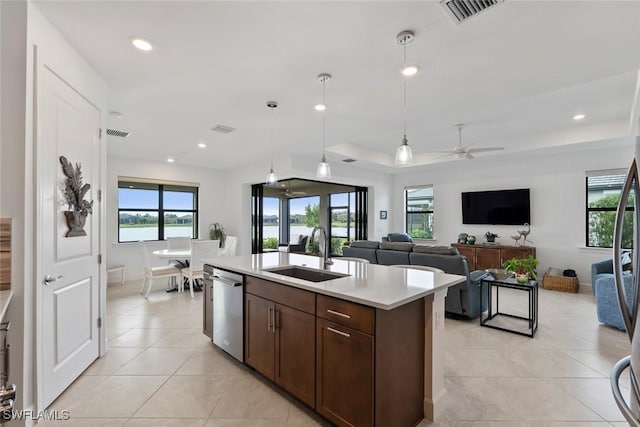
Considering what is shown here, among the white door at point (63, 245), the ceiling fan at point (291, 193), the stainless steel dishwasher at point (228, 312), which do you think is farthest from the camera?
the ceiling fan at point (291, 193)

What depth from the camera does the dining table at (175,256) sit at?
5.11 meters

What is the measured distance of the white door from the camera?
6.81 ft

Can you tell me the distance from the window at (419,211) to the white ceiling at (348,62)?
3.68m

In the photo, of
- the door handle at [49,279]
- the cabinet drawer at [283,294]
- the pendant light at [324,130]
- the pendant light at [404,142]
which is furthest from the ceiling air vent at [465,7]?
the door handle at [49,279]

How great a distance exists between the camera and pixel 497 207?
22.0 feet

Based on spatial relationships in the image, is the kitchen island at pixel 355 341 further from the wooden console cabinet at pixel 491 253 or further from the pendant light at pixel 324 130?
the wooden console cabinet at pixel 491 253

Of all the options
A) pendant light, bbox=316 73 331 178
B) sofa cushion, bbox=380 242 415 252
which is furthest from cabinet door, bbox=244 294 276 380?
sofa cushion, bbox=380 242 415 252

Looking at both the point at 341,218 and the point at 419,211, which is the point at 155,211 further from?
the point at 419,211

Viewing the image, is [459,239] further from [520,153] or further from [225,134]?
[225,134]

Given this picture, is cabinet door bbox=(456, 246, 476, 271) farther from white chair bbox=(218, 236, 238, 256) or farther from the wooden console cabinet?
white chair bbox=(218, 236, 238, 256)

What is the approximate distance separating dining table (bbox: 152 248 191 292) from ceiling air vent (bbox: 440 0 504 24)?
493 cm

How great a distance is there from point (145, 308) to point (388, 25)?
4.71 meters

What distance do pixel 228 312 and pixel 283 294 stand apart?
0.88 meters

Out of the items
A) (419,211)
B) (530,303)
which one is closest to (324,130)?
(530,303)
